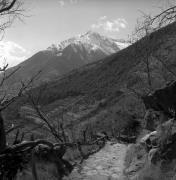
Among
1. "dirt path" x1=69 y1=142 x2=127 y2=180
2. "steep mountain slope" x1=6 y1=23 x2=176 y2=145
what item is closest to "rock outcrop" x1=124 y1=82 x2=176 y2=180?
"dirt path" x1=69 y1=142 x2=127 y2=180

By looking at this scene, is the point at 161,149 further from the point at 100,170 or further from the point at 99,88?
the point at 99,88

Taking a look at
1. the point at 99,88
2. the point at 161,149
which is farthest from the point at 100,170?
the point at 99,88

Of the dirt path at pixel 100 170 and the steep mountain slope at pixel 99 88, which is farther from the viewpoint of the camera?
the steep mountain slope at pixel 99 88

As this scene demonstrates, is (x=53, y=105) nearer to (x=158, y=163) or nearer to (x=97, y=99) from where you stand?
(x=97, y=99)

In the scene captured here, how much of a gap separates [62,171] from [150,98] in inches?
238

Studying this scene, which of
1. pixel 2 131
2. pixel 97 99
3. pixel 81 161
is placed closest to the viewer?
pixel 2 131

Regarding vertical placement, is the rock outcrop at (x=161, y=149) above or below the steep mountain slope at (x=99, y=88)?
below

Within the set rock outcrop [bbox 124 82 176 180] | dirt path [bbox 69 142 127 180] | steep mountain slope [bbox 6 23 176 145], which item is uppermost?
steep mountain slope [bbox 6 23 176 145]

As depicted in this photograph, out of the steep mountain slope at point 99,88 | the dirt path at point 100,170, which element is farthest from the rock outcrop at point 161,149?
the steep mountain slope at point 99,88

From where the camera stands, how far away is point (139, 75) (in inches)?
3593

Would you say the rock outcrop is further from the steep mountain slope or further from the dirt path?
the steep mountain slope

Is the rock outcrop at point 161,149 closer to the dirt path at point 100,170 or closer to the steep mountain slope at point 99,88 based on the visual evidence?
the dirt path at point 100,170

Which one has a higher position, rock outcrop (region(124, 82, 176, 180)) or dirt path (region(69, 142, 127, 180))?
rock outcrop (region(124, 82, 176, 180))

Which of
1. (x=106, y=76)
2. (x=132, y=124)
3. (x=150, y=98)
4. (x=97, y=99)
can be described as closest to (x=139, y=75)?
(x=97, y=99)
